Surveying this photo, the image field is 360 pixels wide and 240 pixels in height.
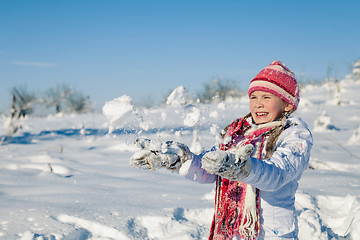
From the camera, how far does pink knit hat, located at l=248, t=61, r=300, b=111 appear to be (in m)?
1.50

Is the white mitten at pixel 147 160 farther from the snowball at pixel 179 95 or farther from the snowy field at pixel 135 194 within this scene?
the snowball at pixel 179 95

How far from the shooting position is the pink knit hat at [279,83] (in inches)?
A: 59.1

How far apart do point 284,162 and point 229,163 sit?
341 millimetres

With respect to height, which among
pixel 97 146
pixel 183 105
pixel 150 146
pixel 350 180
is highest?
pixel 183 105

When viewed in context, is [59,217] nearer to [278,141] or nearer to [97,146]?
[278,141]

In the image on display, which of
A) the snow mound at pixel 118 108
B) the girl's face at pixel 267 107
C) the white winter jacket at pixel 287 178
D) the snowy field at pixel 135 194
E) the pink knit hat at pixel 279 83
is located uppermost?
the pink knit hat at pixel 279 83

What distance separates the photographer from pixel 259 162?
1.02 meters

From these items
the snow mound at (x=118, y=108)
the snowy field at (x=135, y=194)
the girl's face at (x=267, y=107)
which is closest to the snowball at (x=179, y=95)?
the snowy field at (x=135, y=194)

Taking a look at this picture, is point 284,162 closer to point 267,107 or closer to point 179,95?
point 267,107

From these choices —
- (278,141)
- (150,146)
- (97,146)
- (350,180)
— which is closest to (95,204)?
(150,146)

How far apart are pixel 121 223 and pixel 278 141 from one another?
1254 mm

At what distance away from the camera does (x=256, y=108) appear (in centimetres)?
153

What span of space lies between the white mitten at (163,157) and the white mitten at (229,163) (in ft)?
0.82

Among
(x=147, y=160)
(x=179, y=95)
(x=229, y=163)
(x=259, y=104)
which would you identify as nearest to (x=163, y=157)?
(x=147, y=160)
